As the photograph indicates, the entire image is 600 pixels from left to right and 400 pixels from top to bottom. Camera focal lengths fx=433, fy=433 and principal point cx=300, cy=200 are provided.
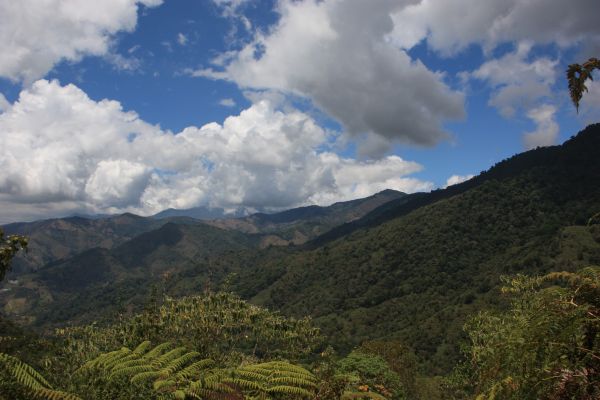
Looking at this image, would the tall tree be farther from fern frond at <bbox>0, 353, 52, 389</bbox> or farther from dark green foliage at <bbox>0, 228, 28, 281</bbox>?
dark green foliage at <bbox>0, 228, 28, 281</bbox>

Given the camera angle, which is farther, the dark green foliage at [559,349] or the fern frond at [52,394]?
the fern frond at [52,394]

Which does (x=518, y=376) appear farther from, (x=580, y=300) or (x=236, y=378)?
(x=236, y=378)

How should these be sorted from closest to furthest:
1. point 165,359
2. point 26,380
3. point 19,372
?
point 26,380 → point 19,372 → point 165,359

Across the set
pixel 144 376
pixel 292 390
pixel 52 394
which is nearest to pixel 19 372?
pixel 52 394

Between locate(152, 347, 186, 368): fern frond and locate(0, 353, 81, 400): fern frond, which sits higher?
locate(0, 353, 81, 400): fern frond

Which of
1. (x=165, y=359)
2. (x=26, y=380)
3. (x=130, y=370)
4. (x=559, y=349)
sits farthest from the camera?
(x=165, y=359)

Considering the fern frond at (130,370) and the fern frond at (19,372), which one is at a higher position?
the fern frond at (19,372)

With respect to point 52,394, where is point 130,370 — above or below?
below

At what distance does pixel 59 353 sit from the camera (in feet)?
76.3

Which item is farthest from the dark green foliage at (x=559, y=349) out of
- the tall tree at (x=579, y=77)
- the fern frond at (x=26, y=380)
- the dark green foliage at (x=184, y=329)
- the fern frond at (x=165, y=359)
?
the dark green foliage at (x=184, y=329)

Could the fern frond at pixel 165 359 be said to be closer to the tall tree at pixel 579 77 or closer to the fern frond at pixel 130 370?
the fern frond at pixel 130 370

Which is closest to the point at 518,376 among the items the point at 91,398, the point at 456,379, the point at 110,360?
the point at 91,398

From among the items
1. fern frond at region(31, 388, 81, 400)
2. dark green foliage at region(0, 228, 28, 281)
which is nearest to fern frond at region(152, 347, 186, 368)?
fern frond at region(31, 388, 81, 400)

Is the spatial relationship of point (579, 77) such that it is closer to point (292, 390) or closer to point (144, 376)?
point (292, 390)
